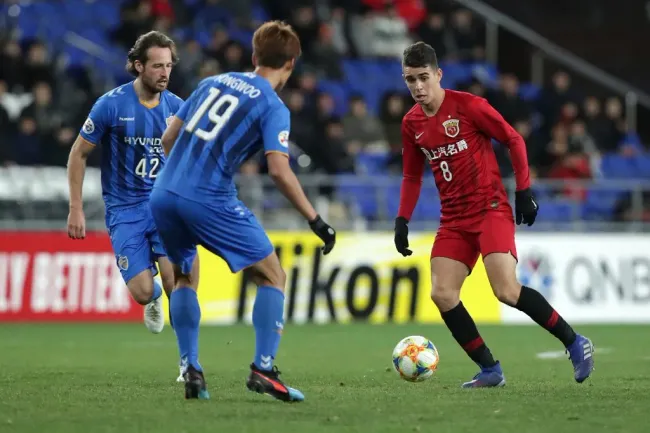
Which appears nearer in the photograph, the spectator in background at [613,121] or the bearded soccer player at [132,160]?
the bearded soccer player at [132,160]

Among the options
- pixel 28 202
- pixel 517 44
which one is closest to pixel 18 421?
pixel 28 202

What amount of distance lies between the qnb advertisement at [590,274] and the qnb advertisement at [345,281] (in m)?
0.01

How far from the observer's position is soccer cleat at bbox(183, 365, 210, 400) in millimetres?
7289

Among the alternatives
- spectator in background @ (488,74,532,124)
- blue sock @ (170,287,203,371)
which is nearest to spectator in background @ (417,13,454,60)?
spectator in background @ (488,74,532,124)

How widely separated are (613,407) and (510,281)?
62.1 inches

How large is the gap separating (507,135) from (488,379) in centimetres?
166

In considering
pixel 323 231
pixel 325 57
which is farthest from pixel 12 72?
pixel 323 231

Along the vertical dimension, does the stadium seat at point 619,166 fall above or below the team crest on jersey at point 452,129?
above

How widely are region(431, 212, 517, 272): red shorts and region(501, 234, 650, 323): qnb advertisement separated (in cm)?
861

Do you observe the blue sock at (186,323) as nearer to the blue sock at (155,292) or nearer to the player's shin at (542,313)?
the blue sock at (155,292)

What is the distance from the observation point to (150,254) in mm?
→ 9531

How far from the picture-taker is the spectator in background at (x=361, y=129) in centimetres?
1942

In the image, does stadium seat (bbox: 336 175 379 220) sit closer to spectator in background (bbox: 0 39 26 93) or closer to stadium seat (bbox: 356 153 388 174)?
stadium seat (bbox: 356 153 388 174)

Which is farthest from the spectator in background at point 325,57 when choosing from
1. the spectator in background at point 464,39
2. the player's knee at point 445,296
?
the player's knee at point 445,296
